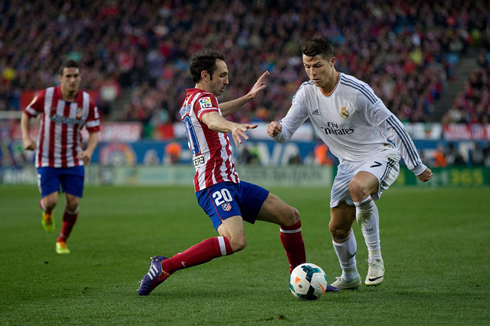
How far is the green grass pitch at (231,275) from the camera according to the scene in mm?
5062

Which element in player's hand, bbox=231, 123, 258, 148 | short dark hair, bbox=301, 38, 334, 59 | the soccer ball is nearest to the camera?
player's hand, bbox=231, 123, 258, 148

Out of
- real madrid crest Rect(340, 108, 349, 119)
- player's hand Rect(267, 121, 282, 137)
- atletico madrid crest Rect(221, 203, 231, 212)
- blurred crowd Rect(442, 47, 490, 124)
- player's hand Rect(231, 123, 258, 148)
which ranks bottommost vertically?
atletico madrid crest Rect(221, 203, 231, 212)

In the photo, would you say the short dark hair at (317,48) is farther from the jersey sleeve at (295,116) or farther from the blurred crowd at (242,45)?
the blurred crowd at (242,45)

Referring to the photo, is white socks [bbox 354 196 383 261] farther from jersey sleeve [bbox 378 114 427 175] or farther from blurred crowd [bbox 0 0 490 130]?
blurred crowd [bbox 0 0 490 130]

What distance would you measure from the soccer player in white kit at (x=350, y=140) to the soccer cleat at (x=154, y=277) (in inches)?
63.2

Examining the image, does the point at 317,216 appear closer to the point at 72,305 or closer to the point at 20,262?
the point at 20,262

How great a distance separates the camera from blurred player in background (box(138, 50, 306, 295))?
580cm

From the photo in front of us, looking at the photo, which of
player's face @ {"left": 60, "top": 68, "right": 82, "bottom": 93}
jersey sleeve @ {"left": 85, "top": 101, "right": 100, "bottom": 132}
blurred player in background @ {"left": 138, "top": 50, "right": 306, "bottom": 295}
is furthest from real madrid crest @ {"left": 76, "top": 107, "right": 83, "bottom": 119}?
blurred player in background @ {"left": 138, "top": 50, "right": 306, "bottom": 295}

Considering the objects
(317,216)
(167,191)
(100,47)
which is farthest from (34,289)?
(100,47)

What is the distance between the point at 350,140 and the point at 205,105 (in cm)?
154

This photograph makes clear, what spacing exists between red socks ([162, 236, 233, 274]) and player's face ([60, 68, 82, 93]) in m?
4.06

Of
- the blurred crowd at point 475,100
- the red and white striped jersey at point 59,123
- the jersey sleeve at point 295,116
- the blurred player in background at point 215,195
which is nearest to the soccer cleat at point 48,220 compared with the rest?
the red and white striped jersey at point 59,123

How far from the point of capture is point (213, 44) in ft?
114

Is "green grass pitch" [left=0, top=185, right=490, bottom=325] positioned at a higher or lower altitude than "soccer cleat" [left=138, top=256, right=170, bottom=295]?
lower
